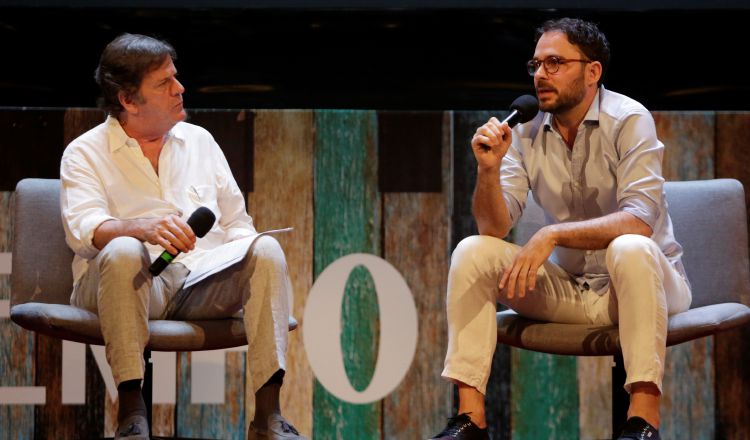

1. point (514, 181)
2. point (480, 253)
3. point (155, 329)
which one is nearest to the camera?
point (480, 253)

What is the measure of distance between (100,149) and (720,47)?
2075 millimetres

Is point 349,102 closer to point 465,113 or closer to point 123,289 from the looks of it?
point 465,113

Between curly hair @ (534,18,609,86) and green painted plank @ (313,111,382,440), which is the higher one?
curly hair @ (534,18,609,86)

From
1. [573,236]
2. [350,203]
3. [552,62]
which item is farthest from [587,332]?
[350,203]

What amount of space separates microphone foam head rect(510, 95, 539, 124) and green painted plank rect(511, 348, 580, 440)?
1047 millimetres

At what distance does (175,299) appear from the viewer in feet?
8.63

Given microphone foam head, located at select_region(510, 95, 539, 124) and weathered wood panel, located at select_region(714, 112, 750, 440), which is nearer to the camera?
microphone foam head, located at select_region(510, 95, 539, 124)

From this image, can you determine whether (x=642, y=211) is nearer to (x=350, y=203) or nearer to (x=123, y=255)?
(x=350, y=203)

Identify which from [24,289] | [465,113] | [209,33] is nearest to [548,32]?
[465,113]

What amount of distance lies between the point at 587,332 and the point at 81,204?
1338 millimetres

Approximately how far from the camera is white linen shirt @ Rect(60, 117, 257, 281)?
270 cm

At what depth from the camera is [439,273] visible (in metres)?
3.37

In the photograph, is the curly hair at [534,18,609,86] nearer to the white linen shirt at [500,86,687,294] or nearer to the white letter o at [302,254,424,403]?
the white linen shirt at [500,86,687,294]


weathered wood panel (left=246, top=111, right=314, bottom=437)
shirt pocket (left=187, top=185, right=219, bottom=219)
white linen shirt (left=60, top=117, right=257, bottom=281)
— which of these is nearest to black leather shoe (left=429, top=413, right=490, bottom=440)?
white linen shirt (left=60, top=117, right=257, bottom=281)
